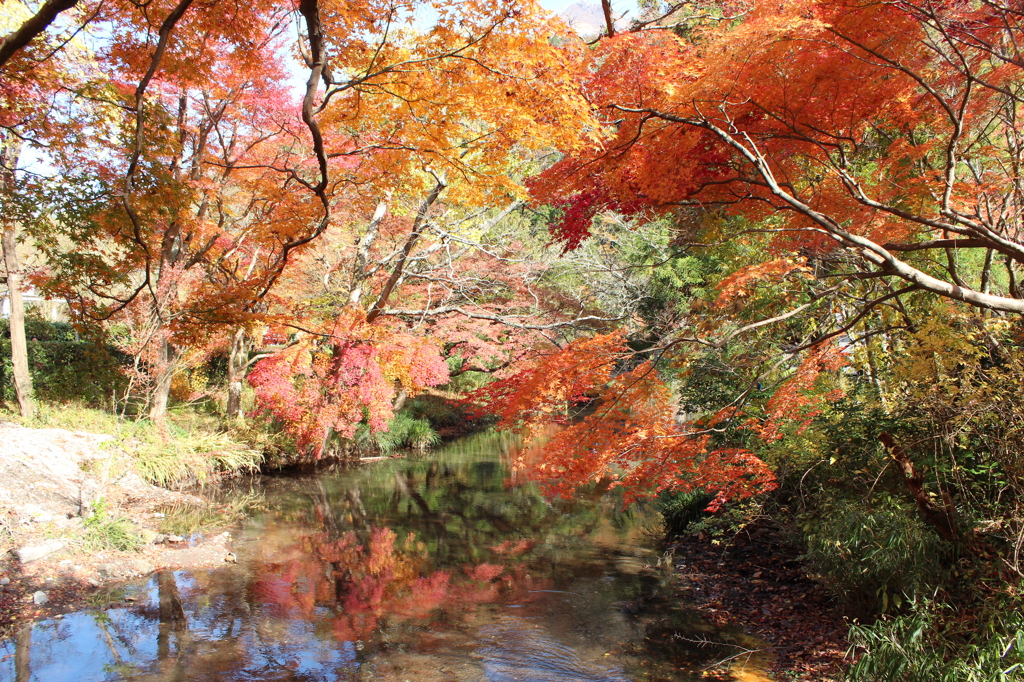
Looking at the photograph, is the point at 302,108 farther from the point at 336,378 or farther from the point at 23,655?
the point at 336,378

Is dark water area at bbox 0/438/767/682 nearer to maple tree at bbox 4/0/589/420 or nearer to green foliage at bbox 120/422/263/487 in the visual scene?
green foliage at bbox 120/422/263/487

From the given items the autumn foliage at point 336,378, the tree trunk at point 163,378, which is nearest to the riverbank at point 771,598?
the autumn foliage at point 336,378

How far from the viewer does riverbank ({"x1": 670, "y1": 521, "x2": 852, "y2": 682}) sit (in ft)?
16.1

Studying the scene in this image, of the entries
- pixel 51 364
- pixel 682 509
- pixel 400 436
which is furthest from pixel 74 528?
pixel 400 436

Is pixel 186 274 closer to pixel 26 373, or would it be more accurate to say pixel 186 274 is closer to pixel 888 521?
pixel 26 373

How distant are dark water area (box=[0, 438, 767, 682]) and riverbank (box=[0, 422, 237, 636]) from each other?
38cm

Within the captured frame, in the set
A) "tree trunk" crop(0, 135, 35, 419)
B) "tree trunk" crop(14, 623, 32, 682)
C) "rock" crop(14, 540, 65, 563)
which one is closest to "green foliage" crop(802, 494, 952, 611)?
"tree trunk" crop(14, 623, 32, 682)

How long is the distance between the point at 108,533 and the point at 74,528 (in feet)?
1.24

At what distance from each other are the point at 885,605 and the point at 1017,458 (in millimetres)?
1555

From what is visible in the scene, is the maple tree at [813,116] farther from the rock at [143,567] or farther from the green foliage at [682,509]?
the rock at [143,567]

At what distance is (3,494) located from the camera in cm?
734

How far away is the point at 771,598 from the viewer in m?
6.17

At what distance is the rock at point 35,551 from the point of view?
21.3 feet

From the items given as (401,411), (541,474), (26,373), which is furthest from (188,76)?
(401,411)
